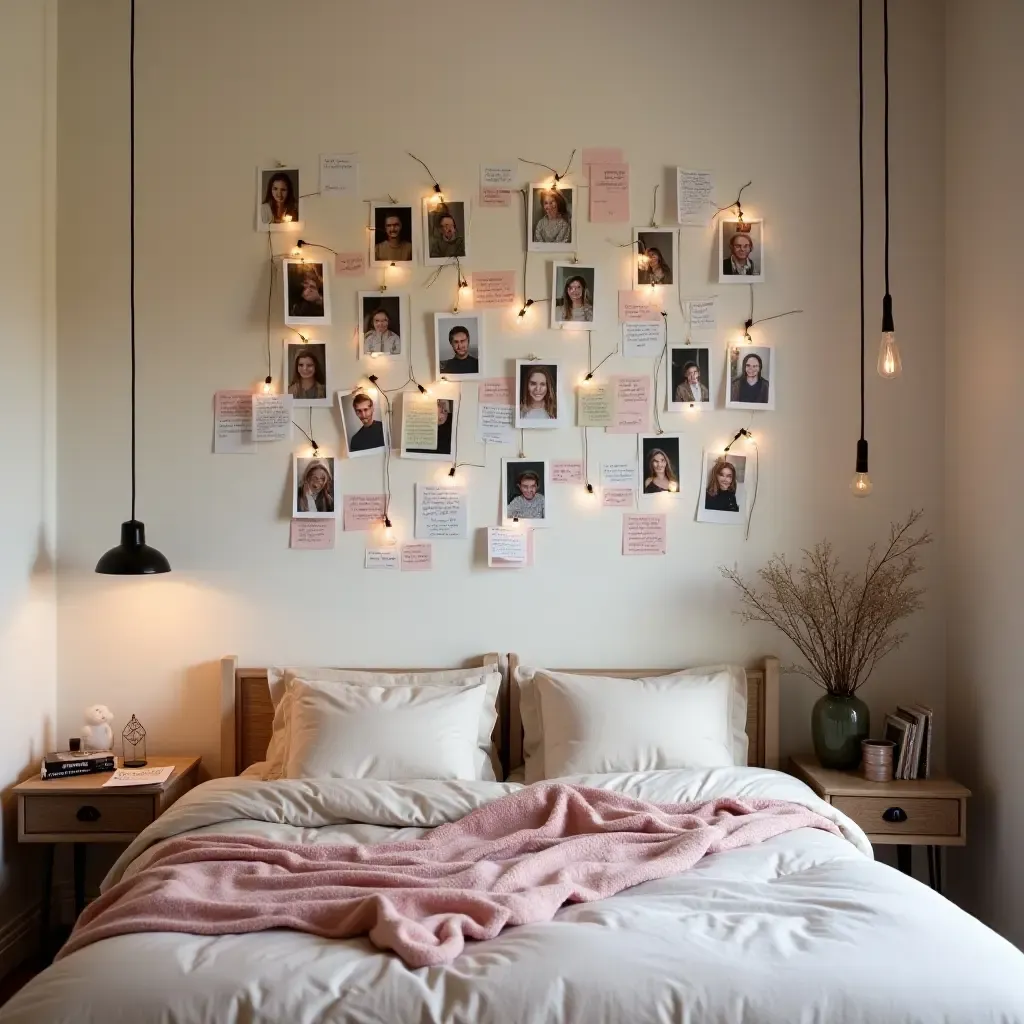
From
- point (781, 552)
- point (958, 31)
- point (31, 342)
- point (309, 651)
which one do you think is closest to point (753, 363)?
point (781, 552)

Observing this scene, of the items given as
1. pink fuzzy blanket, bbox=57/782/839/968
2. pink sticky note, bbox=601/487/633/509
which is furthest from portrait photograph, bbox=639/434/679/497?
pink fuzzy blanket, bbox=57/782/839/968

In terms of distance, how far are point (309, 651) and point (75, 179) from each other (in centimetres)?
168

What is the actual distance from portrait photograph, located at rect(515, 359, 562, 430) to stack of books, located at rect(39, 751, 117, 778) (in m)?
1.61

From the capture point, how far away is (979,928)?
1.89m

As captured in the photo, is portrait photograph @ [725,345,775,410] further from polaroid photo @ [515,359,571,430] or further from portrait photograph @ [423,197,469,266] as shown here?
portrait photograph @ [423,197,469,266]

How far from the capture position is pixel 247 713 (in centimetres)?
317

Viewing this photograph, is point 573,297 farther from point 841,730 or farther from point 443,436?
point 841,730

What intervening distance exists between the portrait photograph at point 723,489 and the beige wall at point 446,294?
50mm

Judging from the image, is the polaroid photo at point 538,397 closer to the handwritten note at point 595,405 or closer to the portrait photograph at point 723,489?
the handwritten note at point 595,405

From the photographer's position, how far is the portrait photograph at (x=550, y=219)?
320 centimetres

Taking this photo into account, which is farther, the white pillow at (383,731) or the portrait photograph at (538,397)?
the portrait photograph at (538,397)

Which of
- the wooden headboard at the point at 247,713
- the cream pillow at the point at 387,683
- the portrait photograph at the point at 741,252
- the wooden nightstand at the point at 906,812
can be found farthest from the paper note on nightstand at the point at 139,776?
the portrait photograph at the point at 741,252

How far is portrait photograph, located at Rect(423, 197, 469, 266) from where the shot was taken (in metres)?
3.20

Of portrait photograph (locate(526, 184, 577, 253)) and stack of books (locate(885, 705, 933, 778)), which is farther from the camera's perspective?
portrait photograph (locate(526, 184, 577, 253))
